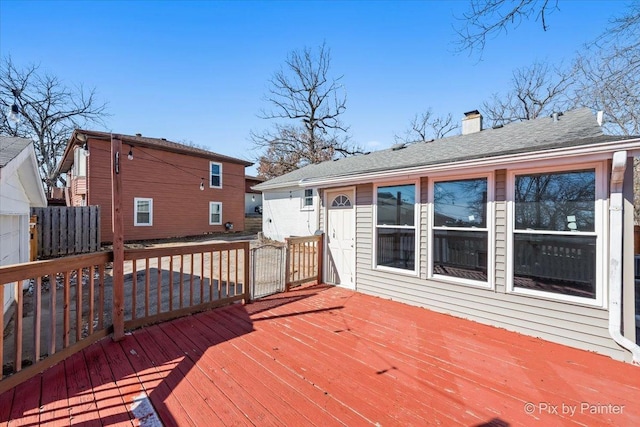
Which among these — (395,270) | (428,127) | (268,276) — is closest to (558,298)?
(395,270)

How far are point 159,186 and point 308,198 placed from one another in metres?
8.20

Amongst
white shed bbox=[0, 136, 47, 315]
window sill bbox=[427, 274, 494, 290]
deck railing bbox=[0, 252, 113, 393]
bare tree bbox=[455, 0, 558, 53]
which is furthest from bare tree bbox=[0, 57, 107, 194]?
window sill bbox=[427, 274, 494, 290]

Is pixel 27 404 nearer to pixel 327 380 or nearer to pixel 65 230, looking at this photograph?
pixel 327 380

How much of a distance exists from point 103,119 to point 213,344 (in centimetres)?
2318

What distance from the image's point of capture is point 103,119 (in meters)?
19.4

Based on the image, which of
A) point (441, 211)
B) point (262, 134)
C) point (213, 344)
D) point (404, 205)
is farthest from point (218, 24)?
point (262, 134)

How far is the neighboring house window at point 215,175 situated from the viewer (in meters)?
15.9

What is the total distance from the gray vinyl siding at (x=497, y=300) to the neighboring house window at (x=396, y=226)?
154 mm

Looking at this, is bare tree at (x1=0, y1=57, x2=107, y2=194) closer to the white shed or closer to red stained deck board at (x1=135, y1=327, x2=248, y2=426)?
the white shed

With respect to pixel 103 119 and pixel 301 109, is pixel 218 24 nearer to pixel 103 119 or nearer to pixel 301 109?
pixel 301 109

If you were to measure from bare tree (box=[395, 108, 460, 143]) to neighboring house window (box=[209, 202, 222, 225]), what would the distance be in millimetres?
13741

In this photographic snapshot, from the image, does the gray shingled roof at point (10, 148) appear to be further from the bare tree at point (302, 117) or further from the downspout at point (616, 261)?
the bare tree at point (302, 117)

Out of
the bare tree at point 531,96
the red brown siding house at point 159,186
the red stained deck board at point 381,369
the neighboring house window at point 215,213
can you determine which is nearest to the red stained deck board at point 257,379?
the red stained deck board at point 381,369

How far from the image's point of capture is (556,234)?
134 inches
